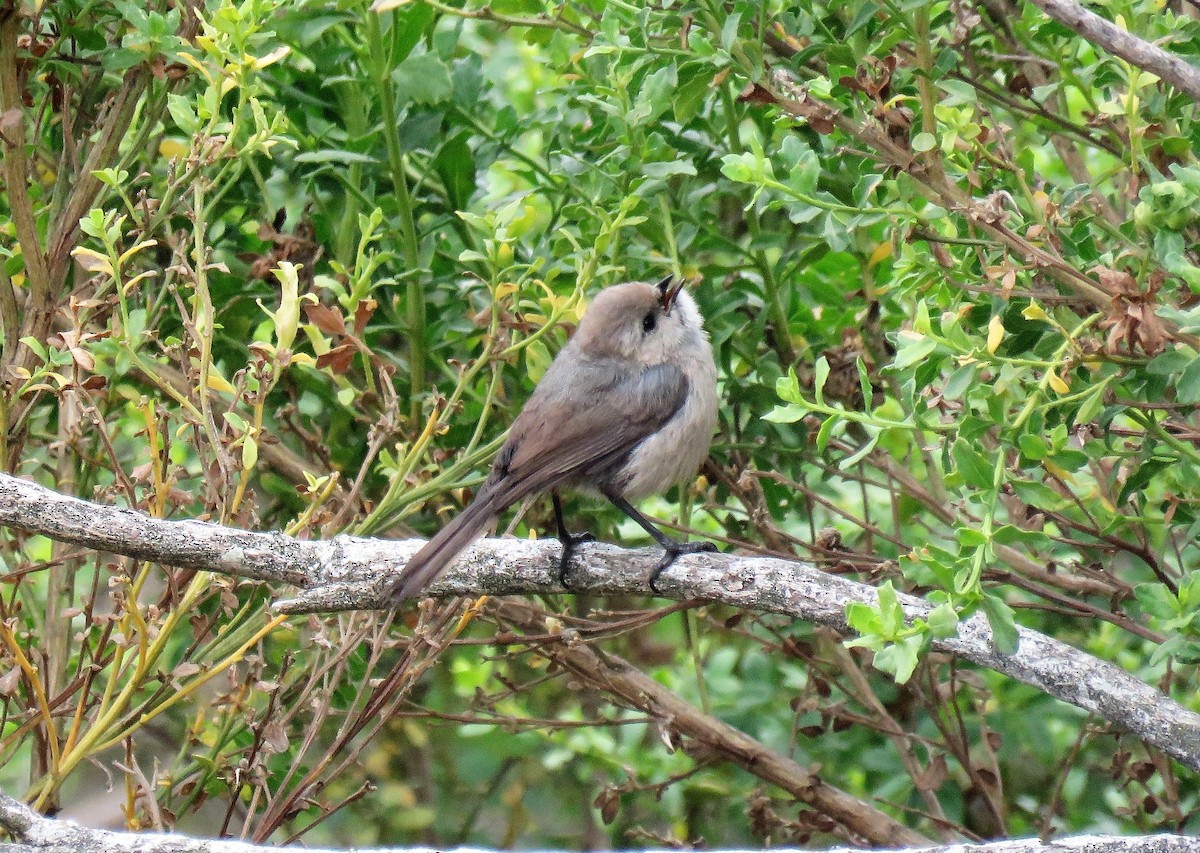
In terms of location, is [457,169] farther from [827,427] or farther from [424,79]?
[827,427]

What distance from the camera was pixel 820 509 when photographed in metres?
4.50

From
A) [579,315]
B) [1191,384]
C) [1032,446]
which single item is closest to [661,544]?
[579,315]

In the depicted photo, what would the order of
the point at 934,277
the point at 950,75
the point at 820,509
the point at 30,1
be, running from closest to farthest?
the point at 934,277 < the point at 30,1 < the point at 950,75 < the point at 820,509

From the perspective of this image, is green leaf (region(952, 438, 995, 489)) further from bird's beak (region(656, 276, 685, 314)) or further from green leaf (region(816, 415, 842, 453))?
bird's beak (region(656, 276, 685, 314))

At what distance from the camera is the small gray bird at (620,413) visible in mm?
3129

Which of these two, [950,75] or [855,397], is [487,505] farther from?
[950,75]

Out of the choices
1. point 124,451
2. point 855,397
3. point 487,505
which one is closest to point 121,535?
point 487,505

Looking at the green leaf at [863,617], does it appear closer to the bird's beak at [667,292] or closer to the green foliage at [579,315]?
the green foliage at [579,315]

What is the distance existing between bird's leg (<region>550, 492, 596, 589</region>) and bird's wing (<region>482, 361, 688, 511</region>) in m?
0.09

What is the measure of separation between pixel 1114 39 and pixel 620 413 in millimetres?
1833

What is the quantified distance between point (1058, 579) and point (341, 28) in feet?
7.11

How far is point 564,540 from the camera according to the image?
10.4 ft

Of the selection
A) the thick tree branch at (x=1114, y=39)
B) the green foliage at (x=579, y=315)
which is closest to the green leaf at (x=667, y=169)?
the green foliage at (x=579, y=315)

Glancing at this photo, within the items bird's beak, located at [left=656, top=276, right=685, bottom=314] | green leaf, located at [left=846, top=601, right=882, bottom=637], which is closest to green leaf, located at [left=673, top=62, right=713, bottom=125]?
bird's beak, located at [left=656, top=276, right=685, bottom=314]
